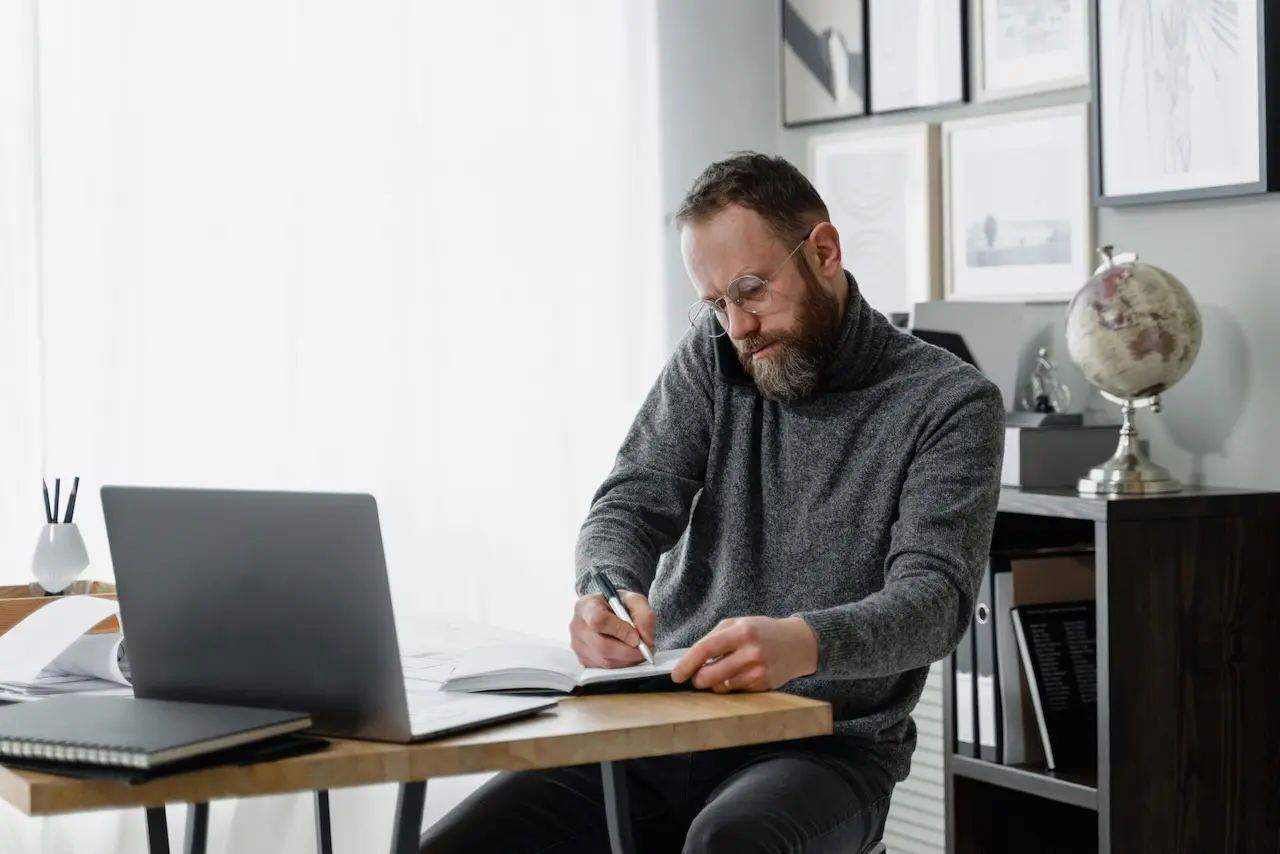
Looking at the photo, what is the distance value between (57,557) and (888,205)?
183 cm

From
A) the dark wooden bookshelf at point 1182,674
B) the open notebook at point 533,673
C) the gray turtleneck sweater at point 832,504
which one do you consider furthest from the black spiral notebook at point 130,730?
the dark wooden bookshelf at point 1182,674

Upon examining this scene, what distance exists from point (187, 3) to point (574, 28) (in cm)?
83

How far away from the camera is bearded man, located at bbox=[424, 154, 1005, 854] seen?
164 centimetres

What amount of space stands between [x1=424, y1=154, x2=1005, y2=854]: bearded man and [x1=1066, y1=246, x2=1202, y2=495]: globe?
561 millimetres

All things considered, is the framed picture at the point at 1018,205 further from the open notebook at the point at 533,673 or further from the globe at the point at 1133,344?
the open notebook at the point at 533,673

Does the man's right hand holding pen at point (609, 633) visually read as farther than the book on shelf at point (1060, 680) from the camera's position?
No

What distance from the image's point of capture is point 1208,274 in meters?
2.57

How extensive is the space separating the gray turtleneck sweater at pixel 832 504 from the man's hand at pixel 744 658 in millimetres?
130

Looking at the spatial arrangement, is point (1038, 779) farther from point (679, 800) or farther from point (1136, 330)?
point (679, 800)

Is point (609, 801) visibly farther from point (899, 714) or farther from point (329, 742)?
point (899, 714)

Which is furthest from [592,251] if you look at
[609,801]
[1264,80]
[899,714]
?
[609,801]

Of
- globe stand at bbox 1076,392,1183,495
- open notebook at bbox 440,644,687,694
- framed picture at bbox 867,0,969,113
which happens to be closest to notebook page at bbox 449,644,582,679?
open notebook at bbox 440,644,687,694

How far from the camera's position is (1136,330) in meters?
2.36

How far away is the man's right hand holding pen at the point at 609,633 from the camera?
5.29 feet
